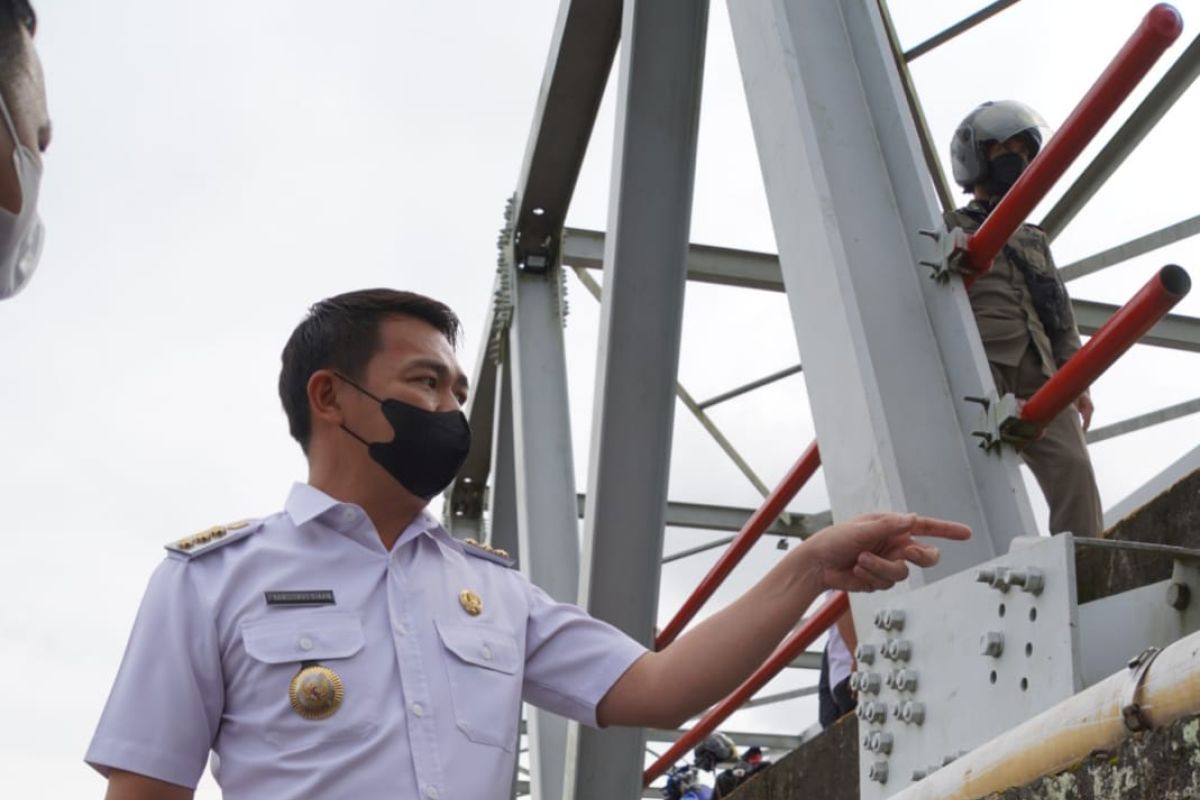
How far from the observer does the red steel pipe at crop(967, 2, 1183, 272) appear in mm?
2154

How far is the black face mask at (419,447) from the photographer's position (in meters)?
2.12

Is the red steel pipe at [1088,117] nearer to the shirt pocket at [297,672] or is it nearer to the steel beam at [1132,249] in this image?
the shirt pocket at [297,672]

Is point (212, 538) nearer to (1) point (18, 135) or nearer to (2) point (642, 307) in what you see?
(1) point (18, 135)

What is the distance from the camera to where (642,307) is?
4648 mm

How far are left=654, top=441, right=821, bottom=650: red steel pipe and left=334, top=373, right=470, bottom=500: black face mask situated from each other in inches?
50.2

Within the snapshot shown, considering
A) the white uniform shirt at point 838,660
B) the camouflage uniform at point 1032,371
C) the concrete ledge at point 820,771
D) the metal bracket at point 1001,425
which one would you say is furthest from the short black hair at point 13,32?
the white uniform shirt at point 838,660

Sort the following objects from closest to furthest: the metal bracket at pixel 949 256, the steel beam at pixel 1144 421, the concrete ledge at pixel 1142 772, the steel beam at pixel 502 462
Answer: the concrete ledge at pixel 1142 772
the metal bracket at pixel 949 256
the steel beam at pixel 1144 421
the steel beam at pixel 502 462

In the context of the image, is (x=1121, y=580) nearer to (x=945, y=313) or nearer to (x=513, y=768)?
(x=945, y=313)

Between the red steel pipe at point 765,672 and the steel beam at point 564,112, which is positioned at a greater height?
the steel beam at point 564,112

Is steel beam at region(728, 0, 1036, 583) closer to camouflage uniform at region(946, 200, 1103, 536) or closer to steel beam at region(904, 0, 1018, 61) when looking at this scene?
camouflage uniform at region(946, 200, 1103, 536)

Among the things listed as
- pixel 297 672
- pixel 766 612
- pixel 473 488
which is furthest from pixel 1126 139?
pixel 473 488

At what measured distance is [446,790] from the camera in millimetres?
1856

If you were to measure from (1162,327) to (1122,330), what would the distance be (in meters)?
5.62

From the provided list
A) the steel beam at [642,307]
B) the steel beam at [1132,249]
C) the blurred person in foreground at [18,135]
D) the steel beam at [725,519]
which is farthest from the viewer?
the steel beam at [725,519]
